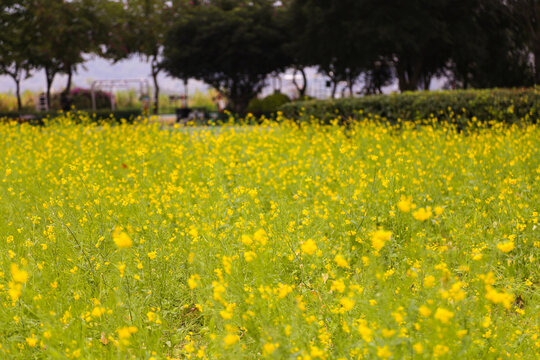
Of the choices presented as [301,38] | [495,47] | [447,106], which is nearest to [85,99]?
[301,38]

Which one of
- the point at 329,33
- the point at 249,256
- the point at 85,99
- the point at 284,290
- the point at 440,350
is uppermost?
the point at 329,33

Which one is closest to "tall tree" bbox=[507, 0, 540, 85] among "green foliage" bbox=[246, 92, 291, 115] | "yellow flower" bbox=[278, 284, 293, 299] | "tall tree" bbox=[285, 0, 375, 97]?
"tall tree" bbox=[285, 0, 375, 97]

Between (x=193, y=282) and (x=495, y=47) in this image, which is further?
(x=495, y=47)

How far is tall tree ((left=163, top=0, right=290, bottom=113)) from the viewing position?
2611cm

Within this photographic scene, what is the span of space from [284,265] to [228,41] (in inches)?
965

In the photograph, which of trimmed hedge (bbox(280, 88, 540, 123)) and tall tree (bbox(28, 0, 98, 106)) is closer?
trimmed hedge (bbox(280, 88, 540, 123))

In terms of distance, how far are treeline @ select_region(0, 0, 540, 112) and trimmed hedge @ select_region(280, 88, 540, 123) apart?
26.9 feet

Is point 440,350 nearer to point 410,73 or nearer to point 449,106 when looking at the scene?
point 449,106

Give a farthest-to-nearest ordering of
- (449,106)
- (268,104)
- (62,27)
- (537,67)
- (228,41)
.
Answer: (228,41) → (268,104) → (62,27) → (537,67) → (449,106)

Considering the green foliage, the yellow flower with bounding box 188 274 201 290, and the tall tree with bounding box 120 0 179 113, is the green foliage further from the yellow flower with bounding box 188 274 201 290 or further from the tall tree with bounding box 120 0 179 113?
the yellow flower with bounding box 188 274 201 290

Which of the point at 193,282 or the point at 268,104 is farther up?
the point at 268,104

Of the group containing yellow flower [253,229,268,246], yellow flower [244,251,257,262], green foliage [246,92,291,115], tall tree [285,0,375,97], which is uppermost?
tall tree [285,0,375,97]

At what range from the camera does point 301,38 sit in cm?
2280

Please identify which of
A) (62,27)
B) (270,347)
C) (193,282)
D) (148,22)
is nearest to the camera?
(270,347)
